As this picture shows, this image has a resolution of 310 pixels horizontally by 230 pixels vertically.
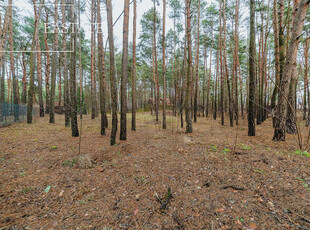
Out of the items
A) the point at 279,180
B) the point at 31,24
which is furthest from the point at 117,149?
the point at 31,24

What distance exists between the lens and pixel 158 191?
244cm

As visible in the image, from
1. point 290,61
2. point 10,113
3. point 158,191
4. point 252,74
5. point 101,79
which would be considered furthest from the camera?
point 10,113

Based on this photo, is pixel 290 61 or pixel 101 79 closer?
pixel 290 61

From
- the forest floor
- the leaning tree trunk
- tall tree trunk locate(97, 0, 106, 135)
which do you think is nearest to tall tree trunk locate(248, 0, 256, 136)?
the leaning tree trunk

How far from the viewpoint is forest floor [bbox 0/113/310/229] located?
1.77 m

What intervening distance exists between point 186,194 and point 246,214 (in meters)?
0.87

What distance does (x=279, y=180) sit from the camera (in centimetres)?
240

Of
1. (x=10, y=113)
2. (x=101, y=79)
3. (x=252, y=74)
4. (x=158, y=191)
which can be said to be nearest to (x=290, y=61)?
(x=252, y=74)

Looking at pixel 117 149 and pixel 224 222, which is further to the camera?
pixel 117 149

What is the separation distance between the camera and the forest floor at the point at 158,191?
177 centimetres

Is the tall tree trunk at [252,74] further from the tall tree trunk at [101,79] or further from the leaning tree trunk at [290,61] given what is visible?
the tall tree trunk at [101,79]

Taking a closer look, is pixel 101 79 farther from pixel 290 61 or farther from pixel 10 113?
pixel 290 61

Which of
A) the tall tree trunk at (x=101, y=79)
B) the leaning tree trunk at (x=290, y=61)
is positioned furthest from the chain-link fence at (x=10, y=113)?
the leaning tree trunk at (x=290, y=61)

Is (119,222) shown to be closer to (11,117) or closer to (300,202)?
(300,202)
